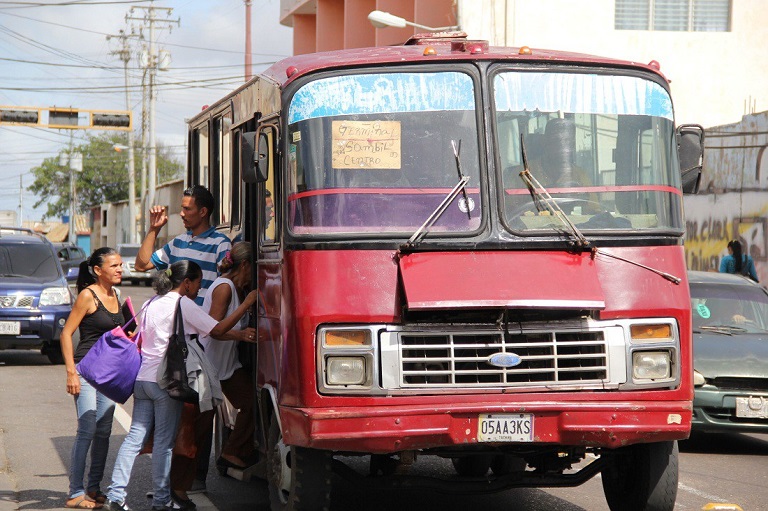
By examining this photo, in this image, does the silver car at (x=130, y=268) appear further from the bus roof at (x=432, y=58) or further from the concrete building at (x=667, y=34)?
the bus roof at (x=432, y=58)

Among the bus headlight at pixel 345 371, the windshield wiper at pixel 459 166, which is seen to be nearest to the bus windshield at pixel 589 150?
the windshield wiper at pixel 459 166

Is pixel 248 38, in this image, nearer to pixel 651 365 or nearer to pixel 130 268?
pixel 130 268

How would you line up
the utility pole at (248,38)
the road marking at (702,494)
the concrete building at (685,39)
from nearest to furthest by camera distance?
the road marking at (702,494), the concrete building at (685,39), the utility pole at (248,38)

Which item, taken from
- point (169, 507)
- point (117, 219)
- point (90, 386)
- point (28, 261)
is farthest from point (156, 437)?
point (117, 219)

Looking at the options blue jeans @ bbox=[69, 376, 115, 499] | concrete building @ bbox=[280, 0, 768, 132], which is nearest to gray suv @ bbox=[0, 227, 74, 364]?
blue jeans @ bbox=[69, 376, 115, 499]

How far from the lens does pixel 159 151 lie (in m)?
106

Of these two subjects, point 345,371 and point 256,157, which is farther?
point 256,157

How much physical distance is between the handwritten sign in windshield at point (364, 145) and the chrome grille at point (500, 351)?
983 mm

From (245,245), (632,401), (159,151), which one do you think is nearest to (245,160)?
(245,245)

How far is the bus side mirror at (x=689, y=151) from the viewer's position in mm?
7103

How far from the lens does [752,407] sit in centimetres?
1009

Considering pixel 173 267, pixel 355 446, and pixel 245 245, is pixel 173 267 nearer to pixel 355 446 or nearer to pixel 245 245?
pixel 245 245

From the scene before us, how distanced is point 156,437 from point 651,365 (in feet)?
10.4

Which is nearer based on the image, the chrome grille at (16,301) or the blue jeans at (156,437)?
the blue jeans at (156,437)
